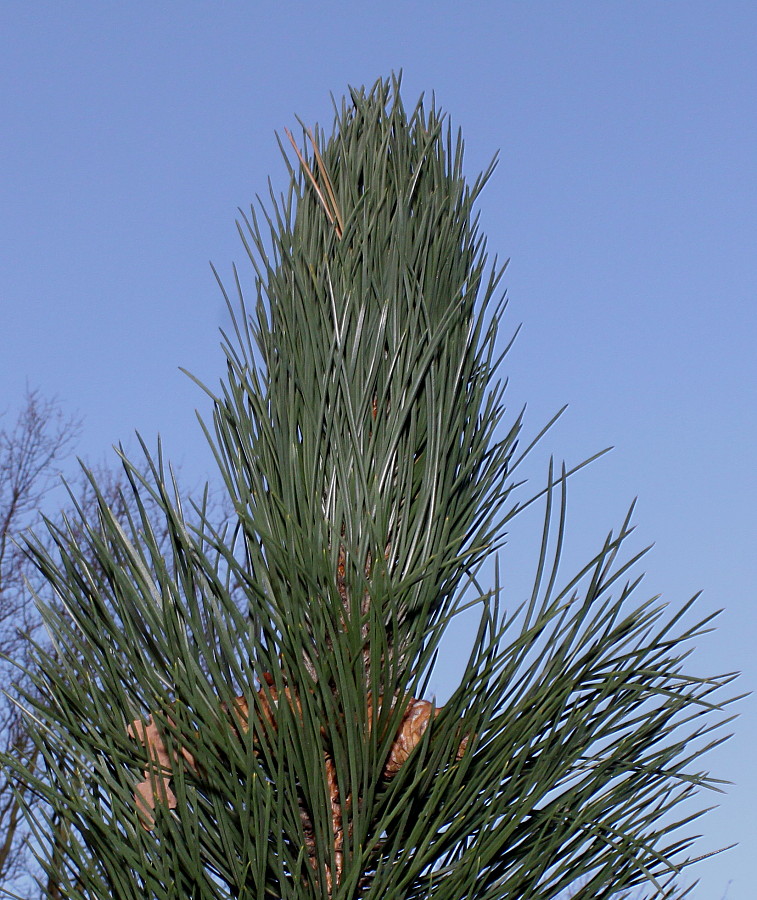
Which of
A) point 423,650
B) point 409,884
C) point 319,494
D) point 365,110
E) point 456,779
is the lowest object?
point 409,884

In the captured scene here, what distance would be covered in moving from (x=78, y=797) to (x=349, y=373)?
0.73 m

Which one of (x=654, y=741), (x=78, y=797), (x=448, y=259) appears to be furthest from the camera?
(x=448, y=259)

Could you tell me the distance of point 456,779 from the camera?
110 cm

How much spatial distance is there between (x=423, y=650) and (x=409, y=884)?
12.1 inches

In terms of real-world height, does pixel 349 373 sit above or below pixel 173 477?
above

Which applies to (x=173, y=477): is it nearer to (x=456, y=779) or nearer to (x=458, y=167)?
(x=456, y=779)

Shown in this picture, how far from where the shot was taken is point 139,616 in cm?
127

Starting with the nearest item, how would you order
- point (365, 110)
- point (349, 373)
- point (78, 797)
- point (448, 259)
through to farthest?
point (78, 797)
point (349, 373)
point (448, 259)
point (365, 110)

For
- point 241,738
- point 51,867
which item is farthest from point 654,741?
point 51,867

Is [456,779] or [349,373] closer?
[456,779]

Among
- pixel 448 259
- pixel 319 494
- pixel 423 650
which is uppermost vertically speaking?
pixel 448 259

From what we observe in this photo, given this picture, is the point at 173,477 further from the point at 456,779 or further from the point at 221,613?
the point at 456,779

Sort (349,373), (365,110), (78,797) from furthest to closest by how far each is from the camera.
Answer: (365,110) → (349,373) → (78,797)

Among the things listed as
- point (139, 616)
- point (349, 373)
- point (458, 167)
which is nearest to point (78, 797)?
point (139, 616)
